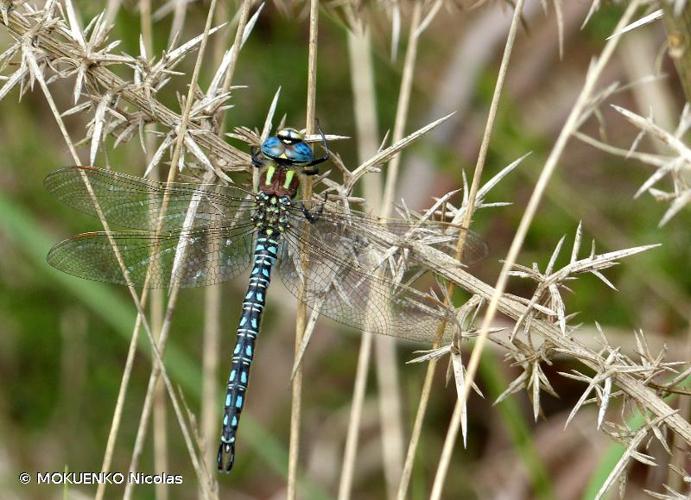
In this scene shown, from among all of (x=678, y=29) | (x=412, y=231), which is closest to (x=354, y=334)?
(x=412, y=231)

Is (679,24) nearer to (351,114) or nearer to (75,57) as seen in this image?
(75,57)

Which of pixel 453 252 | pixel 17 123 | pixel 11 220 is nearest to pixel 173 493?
pixel 11 220

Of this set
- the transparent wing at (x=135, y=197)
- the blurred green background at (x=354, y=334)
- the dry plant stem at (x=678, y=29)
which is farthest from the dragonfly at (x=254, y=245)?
the blurred green background at (x=354, y=334)

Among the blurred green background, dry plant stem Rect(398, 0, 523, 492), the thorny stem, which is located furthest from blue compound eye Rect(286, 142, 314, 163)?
the blurred green background

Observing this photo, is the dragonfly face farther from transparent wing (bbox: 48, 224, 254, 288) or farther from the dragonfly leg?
transparent wing (bbox: 48, 224, 254, 288)

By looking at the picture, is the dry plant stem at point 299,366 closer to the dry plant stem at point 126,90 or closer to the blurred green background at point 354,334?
the dry plant stem at point 126,90

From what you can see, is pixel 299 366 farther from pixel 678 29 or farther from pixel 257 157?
pixel 678 29

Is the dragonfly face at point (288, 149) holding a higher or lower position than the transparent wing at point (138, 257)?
higher

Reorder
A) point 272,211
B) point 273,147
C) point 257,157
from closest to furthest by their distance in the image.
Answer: point 257,157 < point 273,147 < point 272,211
